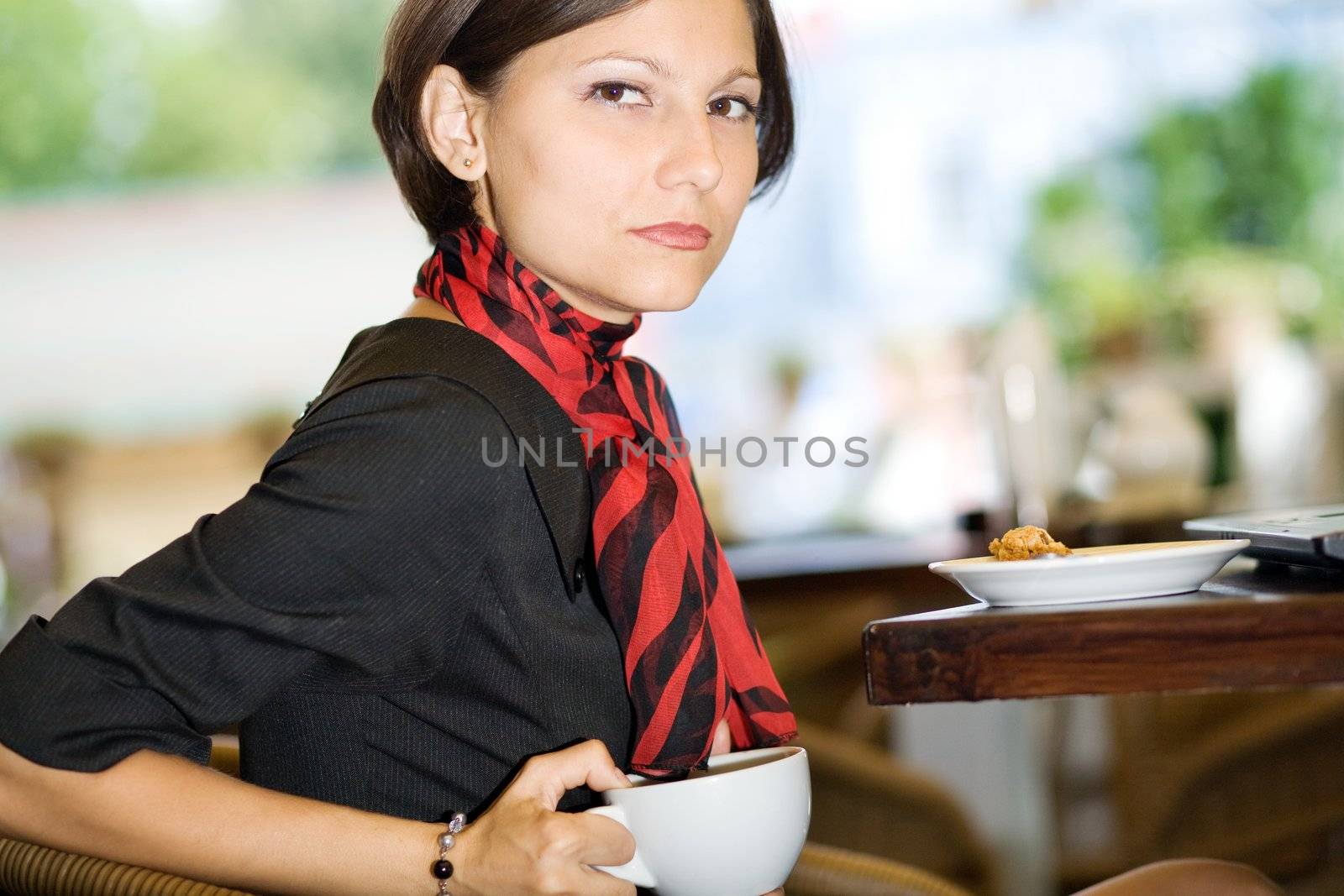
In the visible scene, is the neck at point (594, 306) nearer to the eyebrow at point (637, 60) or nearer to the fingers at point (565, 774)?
the eyebrow at point (637, 60)

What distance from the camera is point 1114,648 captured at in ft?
2.37

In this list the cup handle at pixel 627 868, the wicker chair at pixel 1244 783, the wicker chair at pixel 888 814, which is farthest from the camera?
the wicker chair at pixel 1244 783

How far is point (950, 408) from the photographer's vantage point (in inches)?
183

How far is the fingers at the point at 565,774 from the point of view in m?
0.83

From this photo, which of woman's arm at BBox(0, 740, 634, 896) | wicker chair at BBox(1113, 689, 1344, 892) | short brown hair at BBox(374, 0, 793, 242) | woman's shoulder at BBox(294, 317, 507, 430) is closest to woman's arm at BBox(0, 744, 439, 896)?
woman's arm at BBox(0, 740, 634, 896)

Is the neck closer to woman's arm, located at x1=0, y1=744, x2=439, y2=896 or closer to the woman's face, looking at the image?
the woman's face

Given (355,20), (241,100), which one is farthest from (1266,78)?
(241,100)

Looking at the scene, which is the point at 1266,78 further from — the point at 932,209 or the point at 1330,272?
the point at 932,209

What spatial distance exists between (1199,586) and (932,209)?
710 centimetres

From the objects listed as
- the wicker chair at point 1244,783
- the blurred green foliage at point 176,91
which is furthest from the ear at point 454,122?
the blurred green foliage at point 176,91

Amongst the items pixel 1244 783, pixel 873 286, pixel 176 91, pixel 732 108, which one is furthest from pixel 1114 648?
pixel 176 91

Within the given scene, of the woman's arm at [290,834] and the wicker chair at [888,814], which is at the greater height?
the woman's arm at [290,834]

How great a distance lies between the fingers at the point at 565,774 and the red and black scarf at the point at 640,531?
6 centimetres

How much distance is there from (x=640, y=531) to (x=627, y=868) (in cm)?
22
